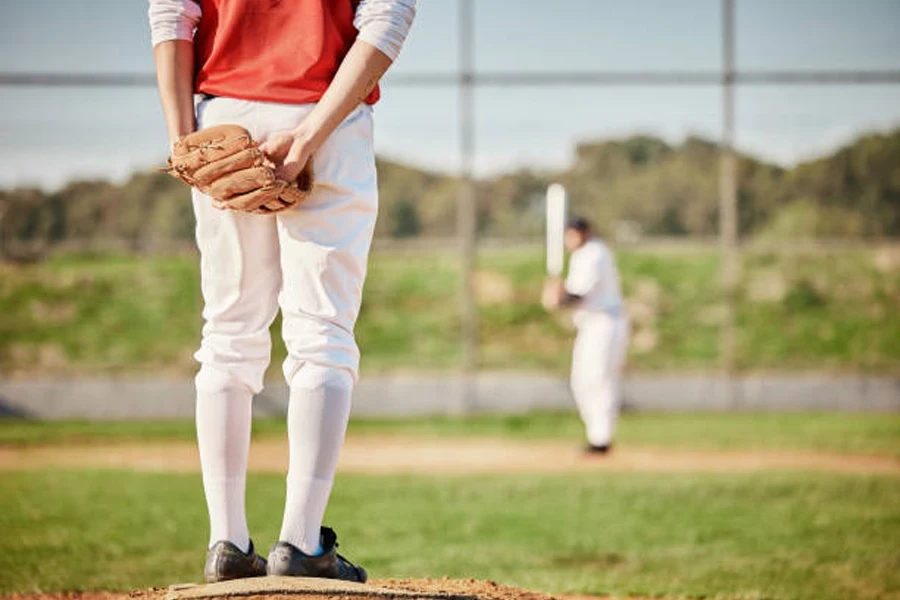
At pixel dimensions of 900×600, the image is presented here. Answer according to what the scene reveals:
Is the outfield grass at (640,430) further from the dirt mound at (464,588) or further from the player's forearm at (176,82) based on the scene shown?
the player's forearm at (176,82)

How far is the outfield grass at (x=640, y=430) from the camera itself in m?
11.7

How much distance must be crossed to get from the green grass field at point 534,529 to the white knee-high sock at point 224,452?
5.49 ft

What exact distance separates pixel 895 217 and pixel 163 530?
12571 mm

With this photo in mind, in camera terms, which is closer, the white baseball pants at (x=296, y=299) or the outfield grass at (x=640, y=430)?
the white baseball pants at (x=296, y=299)

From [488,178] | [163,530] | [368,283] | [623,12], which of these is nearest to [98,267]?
[368,283]

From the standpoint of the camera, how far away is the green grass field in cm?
518

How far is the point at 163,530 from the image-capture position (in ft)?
21.7

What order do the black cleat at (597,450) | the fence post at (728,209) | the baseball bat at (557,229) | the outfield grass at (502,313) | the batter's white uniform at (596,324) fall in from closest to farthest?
1. the black cleat at (597,450)
2. the batter's white uniform at (596,324)
3. the baseball bat at (557,229)
4. the fence post at (728,209)
5. the outfield grass at (502,313)

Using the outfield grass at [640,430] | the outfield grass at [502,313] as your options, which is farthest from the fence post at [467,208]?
the outfield grass at [502,313]

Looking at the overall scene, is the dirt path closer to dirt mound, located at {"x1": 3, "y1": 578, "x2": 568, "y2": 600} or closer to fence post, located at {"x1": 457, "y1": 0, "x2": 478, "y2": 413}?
fence post, located at {"x1": 457, "y1": 0, "x2": 478, "y2": 413}

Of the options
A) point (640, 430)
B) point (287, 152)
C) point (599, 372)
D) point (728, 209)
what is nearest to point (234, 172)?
point (287, 152)

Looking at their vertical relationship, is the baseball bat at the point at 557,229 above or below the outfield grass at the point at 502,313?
above

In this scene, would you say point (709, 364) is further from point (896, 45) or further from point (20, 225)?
point (20, 225)

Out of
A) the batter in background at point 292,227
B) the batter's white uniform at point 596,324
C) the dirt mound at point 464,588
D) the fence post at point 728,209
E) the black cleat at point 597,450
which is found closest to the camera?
the batter in background at point 292,227
